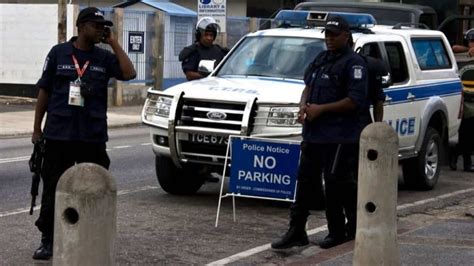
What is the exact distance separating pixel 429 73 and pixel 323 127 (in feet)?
15.8

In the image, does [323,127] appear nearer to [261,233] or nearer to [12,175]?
[261,233]

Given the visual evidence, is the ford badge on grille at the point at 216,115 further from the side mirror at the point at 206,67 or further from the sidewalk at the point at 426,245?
the sidewalk at the point at 426,245

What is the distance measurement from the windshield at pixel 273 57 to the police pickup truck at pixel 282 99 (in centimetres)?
1

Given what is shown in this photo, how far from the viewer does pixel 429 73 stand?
13.0m

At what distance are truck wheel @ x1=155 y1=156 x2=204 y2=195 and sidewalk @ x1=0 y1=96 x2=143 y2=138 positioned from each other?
8.41 meters

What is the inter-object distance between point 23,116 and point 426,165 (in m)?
12.3

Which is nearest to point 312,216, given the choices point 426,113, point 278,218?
point 278,218

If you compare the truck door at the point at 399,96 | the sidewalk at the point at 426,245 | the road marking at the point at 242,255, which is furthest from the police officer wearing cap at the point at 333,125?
the truck door at the point at 399,96

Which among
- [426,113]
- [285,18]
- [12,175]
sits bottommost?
[12,175]

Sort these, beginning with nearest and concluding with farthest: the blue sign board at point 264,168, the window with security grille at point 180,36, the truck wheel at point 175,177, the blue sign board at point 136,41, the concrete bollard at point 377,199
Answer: the concrete bollard at point 377,199 < the blue sign board at point 264,168 < the truck wheel at point 175,177 < the blue sign board at point 136,41 < the window with security grille at point 180,36

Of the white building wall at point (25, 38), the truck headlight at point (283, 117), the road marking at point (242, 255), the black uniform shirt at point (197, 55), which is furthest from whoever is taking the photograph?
the white building wall at point (25, 38)

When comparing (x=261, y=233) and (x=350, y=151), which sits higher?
(x=350, y=151)

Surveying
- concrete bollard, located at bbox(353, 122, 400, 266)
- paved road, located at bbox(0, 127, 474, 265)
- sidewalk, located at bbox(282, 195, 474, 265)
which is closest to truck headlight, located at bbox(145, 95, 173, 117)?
paved road, located at bbox(0, 127, 474, 265)

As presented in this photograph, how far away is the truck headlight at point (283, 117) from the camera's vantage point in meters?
10.3
